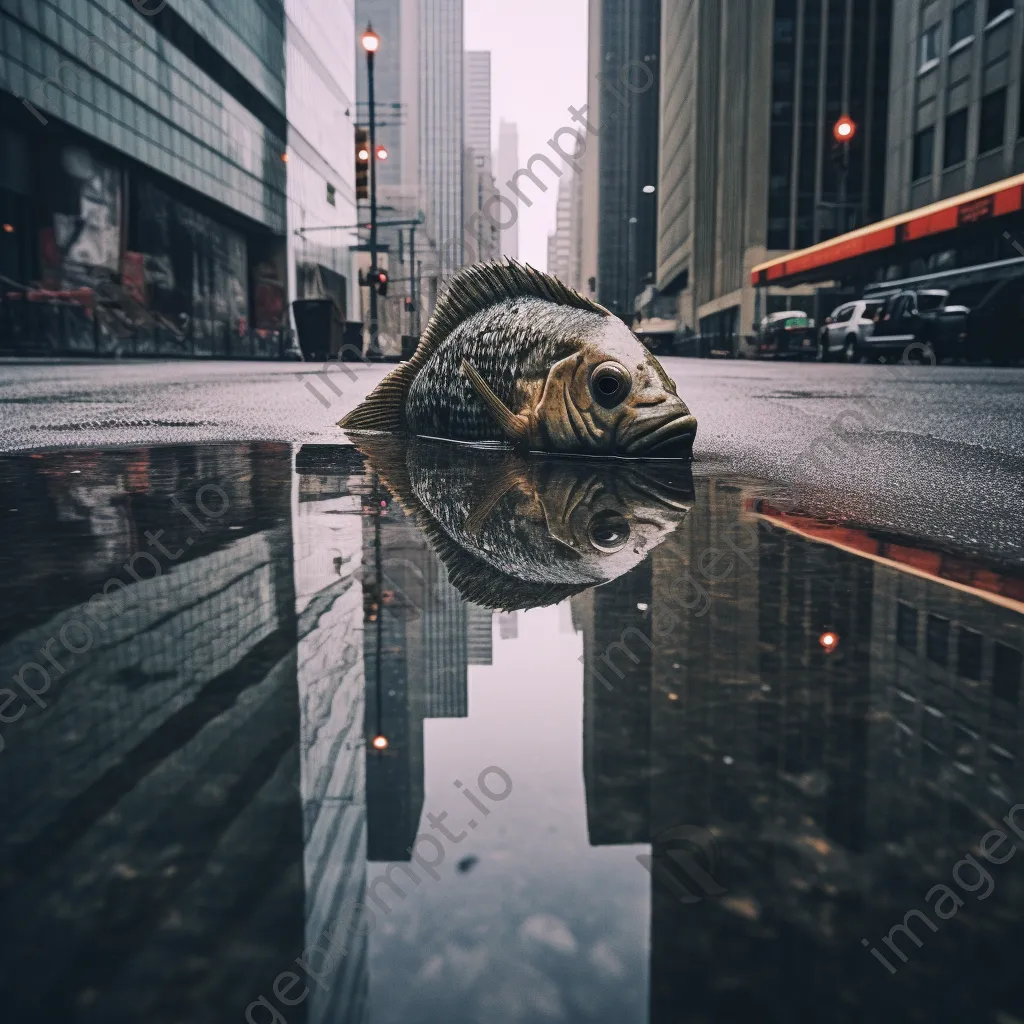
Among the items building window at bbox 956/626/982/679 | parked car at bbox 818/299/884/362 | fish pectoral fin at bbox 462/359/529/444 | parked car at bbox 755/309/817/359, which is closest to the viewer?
building window at bbox 956/626/982/679

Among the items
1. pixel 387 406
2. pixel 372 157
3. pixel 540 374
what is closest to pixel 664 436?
pixel 540 374

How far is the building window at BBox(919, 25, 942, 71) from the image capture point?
124ft

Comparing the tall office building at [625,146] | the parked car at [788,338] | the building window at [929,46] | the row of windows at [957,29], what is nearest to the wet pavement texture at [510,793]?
the parked car at [788,338]

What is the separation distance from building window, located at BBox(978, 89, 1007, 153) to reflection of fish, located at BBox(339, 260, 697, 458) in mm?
33555

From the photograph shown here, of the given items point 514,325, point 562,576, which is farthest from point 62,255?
point 562,576

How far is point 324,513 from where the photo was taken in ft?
10.7

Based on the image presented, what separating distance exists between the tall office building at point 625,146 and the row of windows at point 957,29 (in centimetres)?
7616

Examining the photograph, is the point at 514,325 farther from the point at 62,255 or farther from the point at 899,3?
the point at 899,3

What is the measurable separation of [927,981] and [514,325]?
14.9ft

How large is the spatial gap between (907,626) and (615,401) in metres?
2.95

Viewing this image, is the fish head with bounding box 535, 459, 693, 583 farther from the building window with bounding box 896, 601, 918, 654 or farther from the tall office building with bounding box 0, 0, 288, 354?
the tall office building with bounding box 0, 0, 288, 354

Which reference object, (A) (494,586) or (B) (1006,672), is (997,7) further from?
(B) (1006,672)

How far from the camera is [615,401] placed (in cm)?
466

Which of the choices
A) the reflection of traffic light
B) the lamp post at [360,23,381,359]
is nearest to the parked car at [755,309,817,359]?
the lamp post at [360,23,381,359]
